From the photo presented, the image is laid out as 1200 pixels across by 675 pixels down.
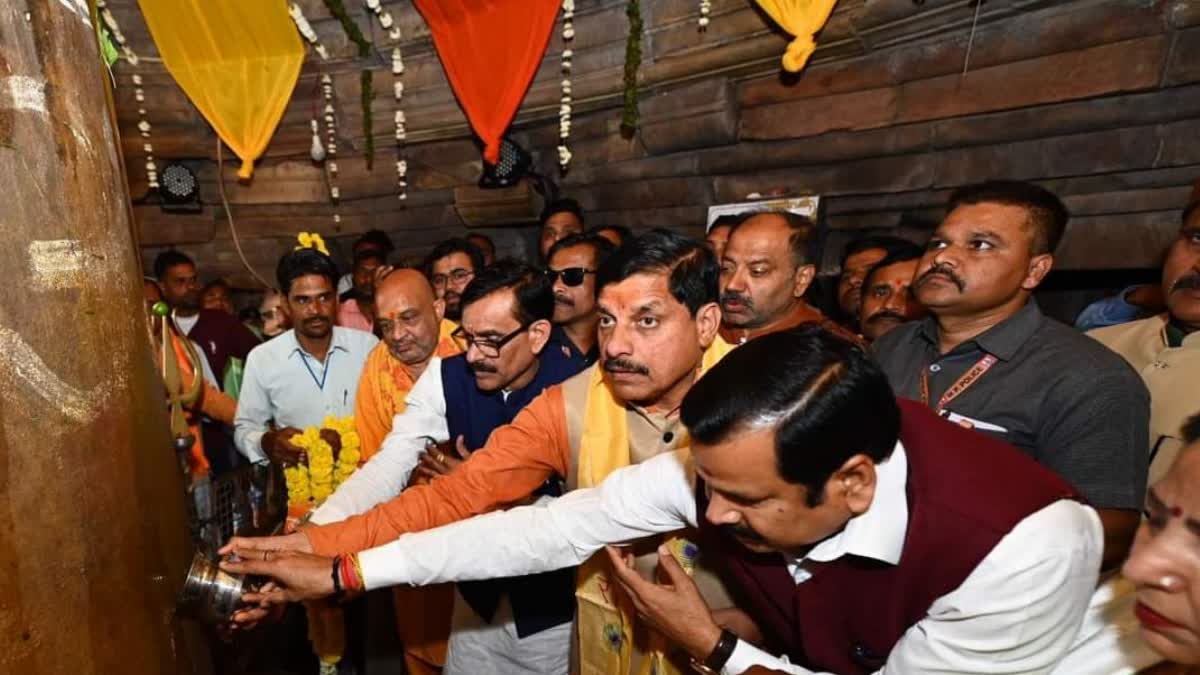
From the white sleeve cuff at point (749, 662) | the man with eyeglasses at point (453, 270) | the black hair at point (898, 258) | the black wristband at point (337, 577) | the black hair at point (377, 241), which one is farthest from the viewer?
the black hair at point (377, 241)

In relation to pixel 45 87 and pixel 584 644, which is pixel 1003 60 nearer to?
pixel 584 644

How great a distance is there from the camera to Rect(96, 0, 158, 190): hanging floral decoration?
7.13m

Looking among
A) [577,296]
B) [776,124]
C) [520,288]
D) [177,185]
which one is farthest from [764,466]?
[177,185]

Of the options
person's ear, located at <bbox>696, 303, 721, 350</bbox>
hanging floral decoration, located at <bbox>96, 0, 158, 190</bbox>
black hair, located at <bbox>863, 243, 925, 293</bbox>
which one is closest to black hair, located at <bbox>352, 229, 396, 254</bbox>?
hanging floral decoration, located at <bbox>96, 0, 158, 190</bbox>

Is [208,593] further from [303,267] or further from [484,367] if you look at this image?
[303,267]

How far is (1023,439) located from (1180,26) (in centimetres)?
291

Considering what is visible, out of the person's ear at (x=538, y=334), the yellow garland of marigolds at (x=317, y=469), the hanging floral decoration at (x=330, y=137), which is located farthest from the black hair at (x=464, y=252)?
the hanging floral decoration at (x=330, y=137)

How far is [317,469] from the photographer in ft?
9.64

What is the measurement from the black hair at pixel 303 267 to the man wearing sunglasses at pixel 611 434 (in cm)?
210

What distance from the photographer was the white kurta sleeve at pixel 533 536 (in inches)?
65.9

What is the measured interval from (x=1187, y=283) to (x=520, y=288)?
228 centimetres

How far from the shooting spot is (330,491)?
296 centimetres

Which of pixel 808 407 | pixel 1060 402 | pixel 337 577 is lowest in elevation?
pixel 337 577

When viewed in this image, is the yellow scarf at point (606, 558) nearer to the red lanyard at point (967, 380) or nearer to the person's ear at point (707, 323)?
the person's ear at point (707, 323)
